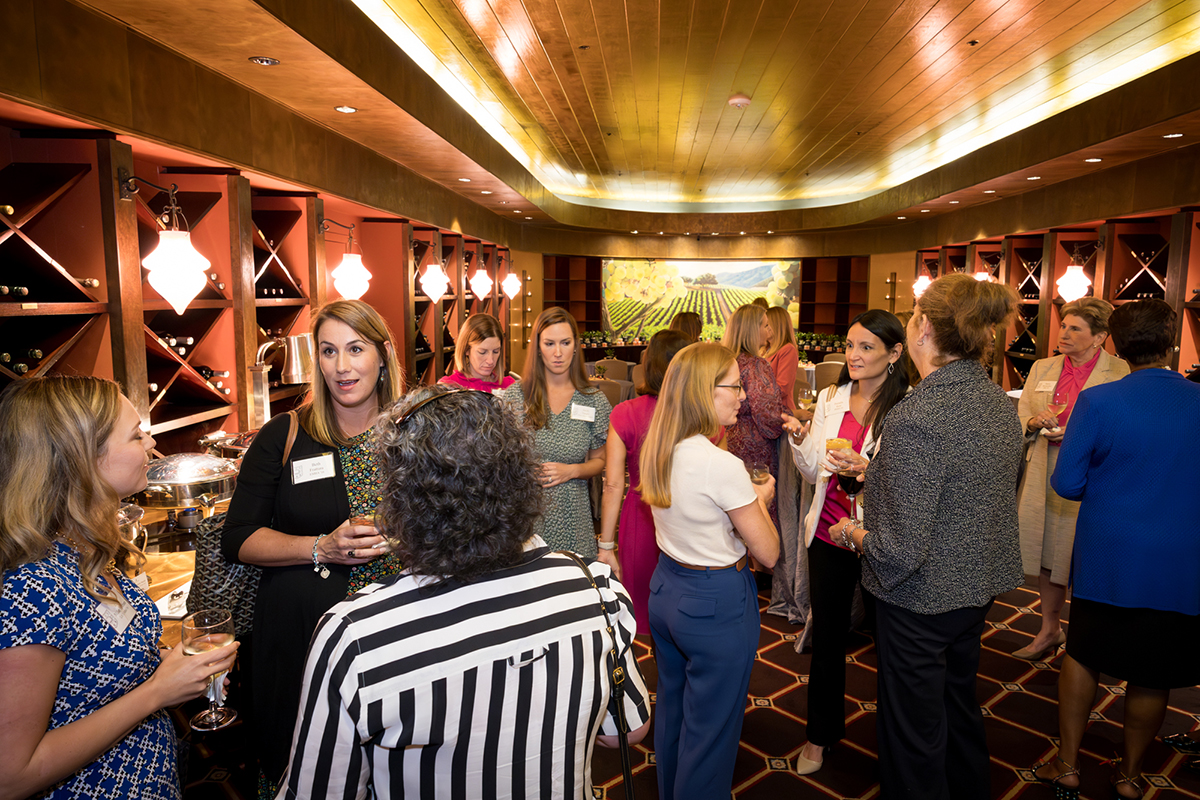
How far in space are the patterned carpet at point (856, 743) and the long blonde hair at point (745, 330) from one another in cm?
171

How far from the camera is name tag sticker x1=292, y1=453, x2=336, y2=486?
1.84 m

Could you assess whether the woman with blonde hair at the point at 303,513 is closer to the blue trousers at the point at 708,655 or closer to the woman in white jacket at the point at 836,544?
the blue trousers at the point at 708,655

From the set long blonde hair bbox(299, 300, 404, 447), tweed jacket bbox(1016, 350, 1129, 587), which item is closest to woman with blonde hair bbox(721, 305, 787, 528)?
tweed jacket bbox(1016, 350, 1129, 587)

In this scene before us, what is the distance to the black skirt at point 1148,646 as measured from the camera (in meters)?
2.42

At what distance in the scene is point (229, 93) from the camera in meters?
3.70

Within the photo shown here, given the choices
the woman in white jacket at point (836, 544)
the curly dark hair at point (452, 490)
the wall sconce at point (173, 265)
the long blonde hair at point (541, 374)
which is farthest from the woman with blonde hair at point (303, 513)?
the woman in white jacket at point (836, 544)

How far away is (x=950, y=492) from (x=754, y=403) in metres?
1.95

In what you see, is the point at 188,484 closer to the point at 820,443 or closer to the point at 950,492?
the point at 820,443

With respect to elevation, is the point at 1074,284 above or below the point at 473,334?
above

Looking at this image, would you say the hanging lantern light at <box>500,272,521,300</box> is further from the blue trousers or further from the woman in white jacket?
the blue trousers

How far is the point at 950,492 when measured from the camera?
6.52ft

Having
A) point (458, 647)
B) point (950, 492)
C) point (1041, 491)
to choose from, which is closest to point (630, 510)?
point (950, 492)

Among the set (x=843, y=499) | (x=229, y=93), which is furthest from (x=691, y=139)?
(x=843, y=499)

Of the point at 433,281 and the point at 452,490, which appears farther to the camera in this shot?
the point at 433,281
